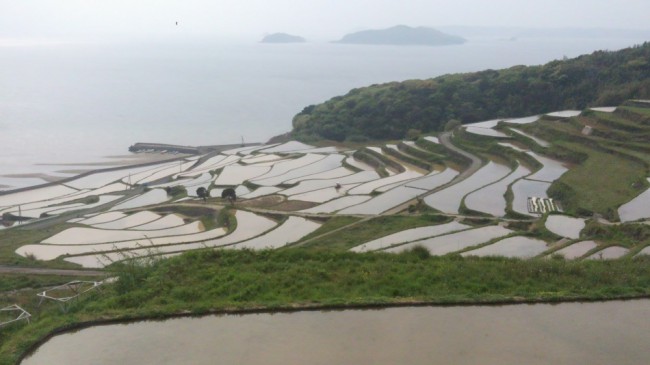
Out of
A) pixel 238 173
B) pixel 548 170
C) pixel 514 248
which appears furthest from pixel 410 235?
pixel 238 173

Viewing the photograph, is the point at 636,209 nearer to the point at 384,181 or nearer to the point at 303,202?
the point at 384,181

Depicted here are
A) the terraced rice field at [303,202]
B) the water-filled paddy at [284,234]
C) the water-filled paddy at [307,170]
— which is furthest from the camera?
the water-filled paddy at [307,170]

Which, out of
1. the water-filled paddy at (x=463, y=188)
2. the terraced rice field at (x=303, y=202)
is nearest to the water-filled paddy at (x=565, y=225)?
the terraced rice field at (x=303, y=202)

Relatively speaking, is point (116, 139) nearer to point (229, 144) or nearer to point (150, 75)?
point (229, 144)

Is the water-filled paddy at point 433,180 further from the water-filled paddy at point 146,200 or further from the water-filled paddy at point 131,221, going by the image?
the water-filled paddy at point 146,200

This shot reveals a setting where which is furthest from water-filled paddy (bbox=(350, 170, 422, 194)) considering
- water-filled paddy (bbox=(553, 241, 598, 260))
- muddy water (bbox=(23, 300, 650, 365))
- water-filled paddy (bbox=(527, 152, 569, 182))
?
muddy water (bbox=(23, 300, 650, 365))
